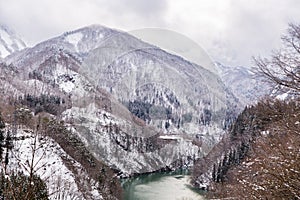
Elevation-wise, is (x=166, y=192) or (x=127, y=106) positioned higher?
(x=127, y=106)

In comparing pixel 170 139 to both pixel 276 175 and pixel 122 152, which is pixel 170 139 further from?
pixel 276 175

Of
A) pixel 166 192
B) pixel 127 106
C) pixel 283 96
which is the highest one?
pixel 127 106

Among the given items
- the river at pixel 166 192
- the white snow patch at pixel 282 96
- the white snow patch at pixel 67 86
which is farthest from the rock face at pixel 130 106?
the white snow patch at pixel 282 96

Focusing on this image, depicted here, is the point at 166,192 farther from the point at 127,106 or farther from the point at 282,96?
the point at 127,106

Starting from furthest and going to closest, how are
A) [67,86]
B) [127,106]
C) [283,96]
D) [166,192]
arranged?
[67,86]
[127,106]
[166,192]
[283,96]

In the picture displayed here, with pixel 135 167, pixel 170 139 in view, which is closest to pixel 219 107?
pixel 170 139

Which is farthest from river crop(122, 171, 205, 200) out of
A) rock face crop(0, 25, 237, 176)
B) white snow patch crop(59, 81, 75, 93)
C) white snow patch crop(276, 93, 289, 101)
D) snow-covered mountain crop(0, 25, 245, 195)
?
white snow patch crop(59, 81, 75, 93)

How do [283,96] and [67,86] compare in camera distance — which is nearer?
[283,96]

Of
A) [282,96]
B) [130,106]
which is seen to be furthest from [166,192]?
[130,106]

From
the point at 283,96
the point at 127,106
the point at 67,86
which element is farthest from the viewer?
the point at 67,86
